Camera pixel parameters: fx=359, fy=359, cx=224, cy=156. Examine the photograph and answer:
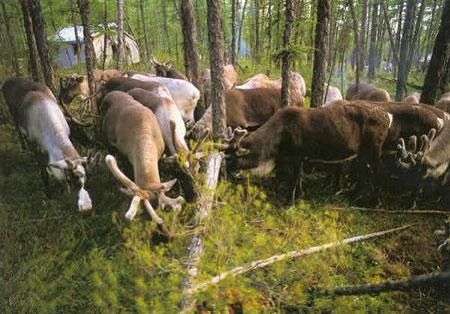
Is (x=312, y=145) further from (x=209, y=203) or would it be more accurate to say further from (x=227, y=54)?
(x=227, y=54)

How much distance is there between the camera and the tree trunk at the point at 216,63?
5582 mm

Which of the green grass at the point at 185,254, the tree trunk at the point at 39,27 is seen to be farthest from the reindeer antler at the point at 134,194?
the tree trunk at the point at 39,27

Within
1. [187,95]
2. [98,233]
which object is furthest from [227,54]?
[98,233]

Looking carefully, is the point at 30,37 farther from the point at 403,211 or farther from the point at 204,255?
the point at 403,211

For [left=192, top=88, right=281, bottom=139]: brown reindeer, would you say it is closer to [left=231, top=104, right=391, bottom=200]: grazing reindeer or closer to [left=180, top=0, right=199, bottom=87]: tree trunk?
[left=180, top=0, right=199, bottom=87]: tree trunk

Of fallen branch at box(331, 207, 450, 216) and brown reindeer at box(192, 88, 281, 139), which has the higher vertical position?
brown reindeer at box(192, 88, 281, 139)

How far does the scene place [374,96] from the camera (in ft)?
41.4

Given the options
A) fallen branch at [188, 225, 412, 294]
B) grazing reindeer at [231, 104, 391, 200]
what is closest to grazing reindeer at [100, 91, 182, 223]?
fallen branch at [188, 225, 412, 294]

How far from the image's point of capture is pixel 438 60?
808 centimetres

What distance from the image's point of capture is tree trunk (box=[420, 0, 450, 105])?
7816 millimetres

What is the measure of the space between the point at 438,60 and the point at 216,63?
5.48 metres

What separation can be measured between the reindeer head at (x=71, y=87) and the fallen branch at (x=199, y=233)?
690 centimetres

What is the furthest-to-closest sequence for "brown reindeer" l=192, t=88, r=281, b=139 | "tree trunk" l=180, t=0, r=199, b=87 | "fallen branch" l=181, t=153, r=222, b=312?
1. "brown reindeer" l=192, t=88, r=281, b=139
2. "tree trunk" l=180, t=0, r=199, b=87
3. "fallen branch" l=181, t=153, r=222, b=312

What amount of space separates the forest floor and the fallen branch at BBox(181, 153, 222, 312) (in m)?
0.10
